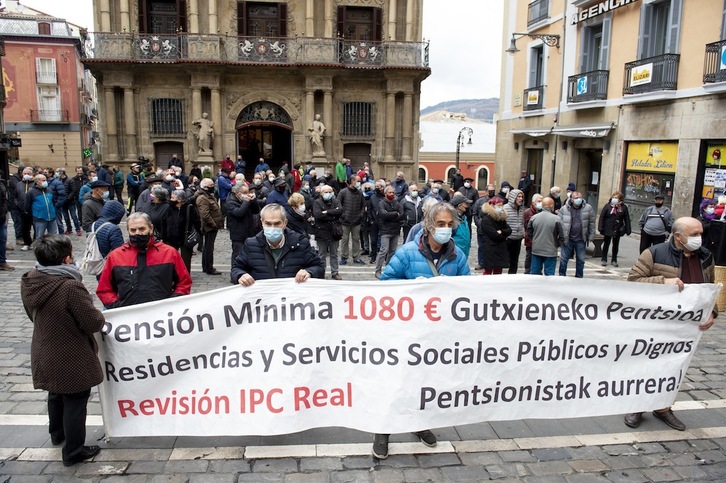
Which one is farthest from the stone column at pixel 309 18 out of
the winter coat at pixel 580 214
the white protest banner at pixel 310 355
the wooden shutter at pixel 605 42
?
the white protest banner at pixel 310 355

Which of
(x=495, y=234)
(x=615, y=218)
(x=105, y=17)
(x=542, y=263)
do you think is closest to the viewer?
(x=495, y=234)

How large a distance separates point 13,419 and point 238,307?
2382 millimetres

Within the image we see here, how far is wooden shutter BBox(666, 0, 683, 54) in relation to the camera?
17.1 meters

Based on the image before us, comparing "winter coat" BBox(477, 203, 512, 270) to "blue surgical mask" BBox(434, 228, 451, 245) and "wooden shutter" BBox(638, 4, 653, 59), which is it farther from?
"wooden shutter" BBox(638, 4, 653, 59)

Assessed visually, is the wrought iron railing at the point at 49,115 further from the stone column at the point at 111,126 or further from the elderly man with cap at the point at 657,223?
the elderly man with cap at the point at 657,223

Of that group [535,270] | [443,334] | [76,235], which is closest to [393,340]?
[443,334]

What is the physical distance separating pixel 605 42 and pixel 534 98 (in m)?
4.94

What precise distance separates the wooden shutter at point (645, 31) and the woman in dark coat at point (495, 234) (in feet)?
42.8

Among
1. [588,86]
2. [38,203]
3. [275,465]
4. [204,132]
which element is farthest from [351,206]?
Result: [204,132]

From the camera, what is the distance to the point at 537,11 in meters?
25.0

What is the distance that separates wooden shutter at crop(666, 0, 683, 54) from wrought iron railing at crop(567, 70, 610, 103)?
3.14 m

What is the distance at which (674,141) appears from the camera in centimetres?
1770

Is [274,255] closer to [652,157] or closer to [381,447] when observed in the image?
[381,447]

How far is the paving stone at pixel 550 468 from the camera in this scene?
13.9 ft
